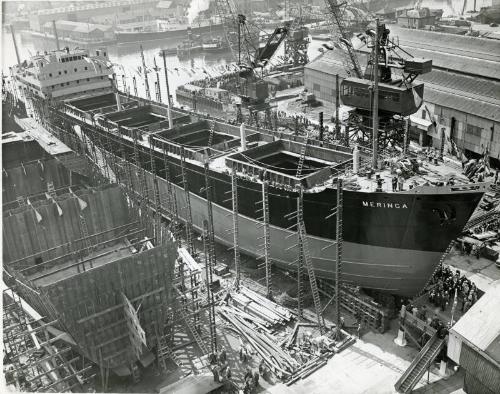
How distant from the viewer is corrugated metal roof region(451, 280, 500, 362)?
14.5m

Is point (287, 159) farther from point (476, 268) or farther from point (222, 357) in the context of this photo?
point (222, 357)

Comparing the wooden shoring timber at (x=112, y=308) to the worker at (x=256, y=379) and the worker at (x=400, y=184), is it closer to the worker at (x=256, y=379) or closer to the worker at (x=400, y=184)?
the worker at (x=256, y=379)

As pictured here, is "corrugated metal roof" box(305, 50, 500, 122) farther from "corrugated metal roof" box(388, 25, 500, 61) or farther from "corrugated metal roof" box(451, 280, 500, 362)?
"corrugated metal roof" box(451, 280, 500, 362)

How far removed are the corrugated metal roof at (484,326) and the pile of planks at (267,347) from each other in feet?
20.3

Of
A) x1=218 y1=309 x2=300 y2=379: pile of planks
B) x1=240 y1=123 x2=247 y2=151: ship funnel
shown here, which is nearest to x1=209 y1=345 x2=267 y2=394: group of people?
x1=218 y1=309 x2=300 y2=379: pile of planks

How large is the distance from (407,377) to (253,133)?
1750 centimetres

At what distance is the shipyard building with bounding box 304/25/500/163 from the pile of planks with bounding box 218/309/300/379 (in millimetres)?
22563

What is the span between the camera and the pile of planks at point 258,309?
20.6 metres

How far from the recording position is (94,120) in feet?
120

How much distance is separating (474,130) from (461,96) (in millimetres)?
3614

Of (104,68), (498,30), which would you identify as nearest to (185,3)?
(498,30)

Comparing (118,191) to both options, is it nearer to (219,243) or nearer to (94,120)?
(219,243)

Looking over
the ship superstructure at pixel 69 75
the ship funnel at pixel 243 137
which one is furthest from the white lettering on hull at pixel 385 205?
the ship superstructure at pixel 69 75

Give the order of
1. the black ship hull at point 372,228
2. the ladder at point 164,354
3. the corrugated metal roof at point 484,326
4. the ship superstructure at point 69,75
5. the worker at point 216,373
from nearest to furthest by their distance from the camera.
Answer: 1. the corrugated metal roof at point 484,326
2. the worker at point 216,373
3. the ladder at point 164,354
4. the black ship hull at point 372,228
5. the ship superstructure at point 69,75
